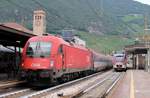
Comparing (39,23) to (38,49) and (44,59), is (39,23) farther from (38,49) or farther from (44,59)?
(44,59)

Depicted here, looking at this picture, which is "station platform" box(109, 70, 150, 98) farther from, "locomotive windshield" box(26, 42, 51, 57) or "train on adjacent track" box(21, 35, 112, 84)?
"locomotive windshield" box(26, 42, 51, 57)

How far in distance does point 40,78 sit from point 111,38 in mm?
143302

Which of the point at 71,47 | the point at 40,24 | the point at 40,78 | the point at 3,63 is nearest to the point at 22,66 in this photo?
the point at 40,78

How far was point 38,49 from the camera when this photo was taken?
24.6 m

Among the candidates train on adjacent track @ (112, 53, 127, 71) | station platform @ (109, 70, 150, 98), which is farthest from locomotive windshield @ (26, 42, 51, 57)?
train on adjacent track @ (112, 53, 127, 71)

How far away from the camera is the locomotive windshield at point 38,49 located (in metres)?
24.4

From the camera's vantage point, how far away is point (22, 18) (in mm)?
177125

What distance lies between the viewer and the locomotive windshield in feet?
80.0

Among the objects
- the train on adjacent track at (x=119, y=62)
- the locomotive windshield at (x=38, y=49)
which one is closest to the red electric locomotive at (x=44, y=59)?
the locomotive windshield at (x=38, y=49)

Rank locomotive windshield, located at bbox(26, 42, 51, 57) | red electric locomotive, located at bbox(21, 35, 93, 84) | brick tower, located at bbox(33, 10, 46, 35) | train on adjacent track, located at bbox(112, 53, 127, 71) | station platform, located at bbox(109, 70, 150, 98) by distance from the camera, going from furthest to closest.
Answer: brick tower, located at bbox(33, 10, 46, 35) < train on adjacent track, located at bbox(112, 53, 127, 71) < locomotive windshield, located at bbox(26, 42, 51, 57) < red electric locomotive, located at bbox(21, 35, 93, 84) < station platform, located at bbox(109, 70, 150, 98)

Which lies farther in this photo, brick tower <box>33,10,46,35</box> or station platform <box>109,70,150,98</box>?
brick tower <box>33,10,46,35</box>

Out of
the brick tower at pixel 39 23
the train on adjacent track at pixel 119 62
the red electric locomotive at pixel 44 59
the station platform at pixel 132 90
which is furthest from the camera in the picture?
the brick tower at pixel 39 23

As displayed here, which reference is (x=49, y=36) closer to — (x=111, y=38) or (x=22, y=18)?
(x=111, y=38)

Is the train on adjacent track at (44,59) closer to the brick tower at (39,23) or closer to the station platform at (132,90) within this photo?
Result: the station platform at (132,90)
